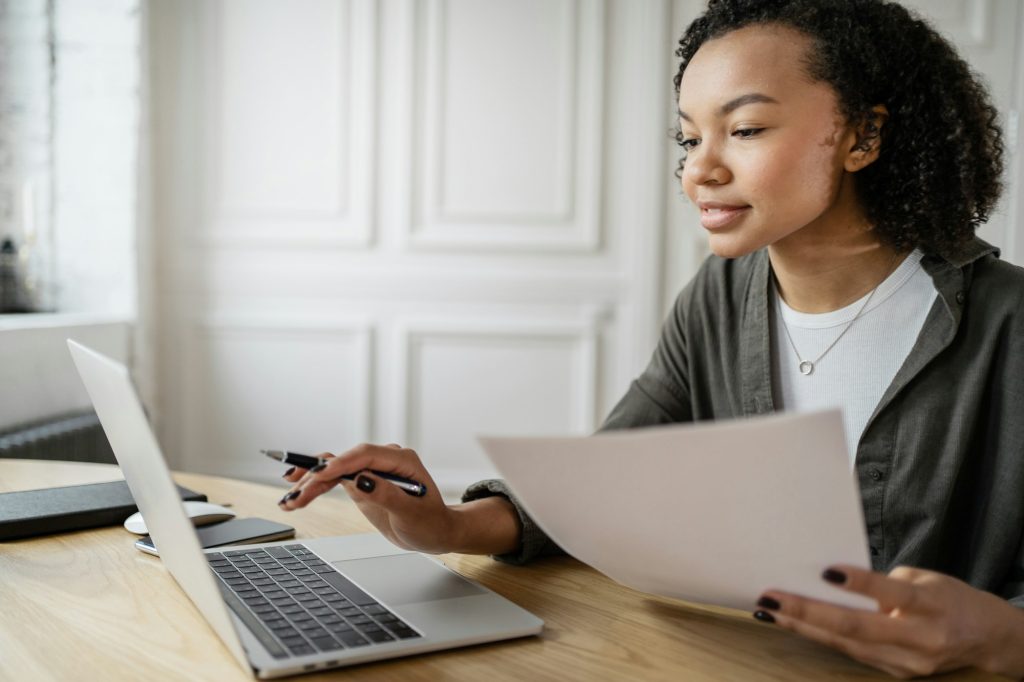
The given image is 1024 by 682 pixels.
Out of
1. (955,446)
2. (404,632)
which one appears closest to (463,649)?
(404,632)

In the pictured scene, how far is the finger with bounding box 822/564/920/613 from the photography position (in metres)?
0.62

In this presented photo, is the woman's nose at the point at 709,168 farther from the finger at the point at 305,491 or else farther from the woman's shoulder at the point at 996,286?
the finger at the point at 305,491

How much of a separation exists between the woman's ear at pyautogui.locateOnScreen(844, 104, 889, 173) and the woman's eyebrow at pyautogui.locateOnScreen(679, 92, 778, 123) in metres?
0.13

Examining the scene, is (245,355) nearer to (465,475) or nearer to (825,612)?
(465,475)

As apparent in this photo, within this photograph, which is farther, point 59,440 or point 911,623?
point 59,440

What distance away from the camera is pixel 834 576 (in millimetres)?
620

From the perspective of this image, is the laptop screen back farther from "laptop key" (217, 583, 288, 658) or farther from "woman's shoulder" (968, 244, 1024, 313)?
"woman's shoulder" (968, 244, 1024, 313)

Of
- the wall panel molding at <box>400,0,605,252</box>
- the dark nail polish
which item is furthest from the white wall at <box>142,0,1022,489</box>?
the dark nail polish

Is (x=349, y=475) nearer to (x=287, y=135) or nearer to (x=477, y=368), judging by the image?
(x=477, y=368)

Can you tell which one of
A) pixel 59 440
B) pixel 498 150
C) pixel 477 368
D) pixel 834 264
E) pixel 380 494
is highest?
pixel 498 150

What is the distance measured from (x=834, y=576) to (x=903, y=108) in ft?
2.20

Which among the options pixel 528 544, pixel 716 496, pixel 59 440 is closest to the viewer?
pixel 716 496

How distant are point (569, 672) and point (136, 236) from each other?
105 inches

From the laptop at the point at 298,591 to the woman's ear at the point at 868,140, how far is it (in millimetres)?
635
